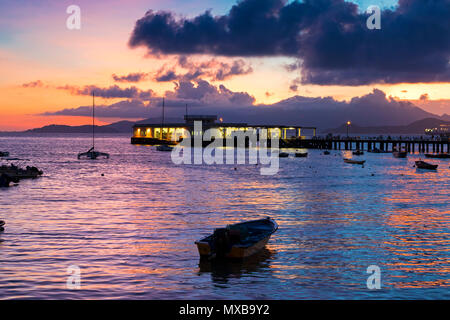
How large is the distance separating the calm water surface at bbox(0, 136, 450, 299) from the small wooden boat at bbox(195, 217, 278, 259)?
53 cm

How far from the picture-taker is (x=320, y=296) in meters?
16.7

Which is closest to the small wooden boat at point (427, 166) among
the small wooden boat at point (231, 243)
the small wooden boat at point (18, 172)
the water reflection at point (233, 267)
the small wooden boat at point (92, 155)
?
the small wooden boat at point (18, 172)

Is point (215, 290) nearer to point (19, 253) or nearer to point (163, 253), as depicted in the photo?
point (163, 253)

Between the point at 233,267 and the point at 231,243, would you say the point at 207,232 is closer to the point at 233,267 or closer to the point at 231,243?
the point at 231,243

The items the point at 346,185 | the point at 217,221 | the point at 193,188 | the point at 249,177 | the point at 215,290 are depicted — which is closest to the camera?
the point at 215,290

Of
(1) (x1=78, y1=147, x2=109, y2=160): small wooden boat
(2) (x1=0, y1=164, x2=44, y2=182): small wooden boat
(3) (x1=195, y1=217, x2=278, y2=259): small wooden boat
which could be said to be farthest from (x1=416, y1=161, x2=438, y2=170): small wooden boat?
(3) (x1=195, y1=217, x2=278, y2=259): small wooden boat

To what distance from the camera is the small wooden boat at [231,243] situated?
20562 millimetres

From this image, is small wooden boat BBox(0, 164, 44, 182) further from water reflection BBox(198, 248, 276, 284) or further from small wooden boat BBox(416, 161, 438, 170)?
small wooden boat BBox(416, 161, 438, 170)

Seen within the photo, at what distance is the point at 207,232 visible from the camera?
28.1m

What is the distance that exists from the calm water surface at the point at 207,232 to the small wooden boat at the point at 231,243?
53cm
